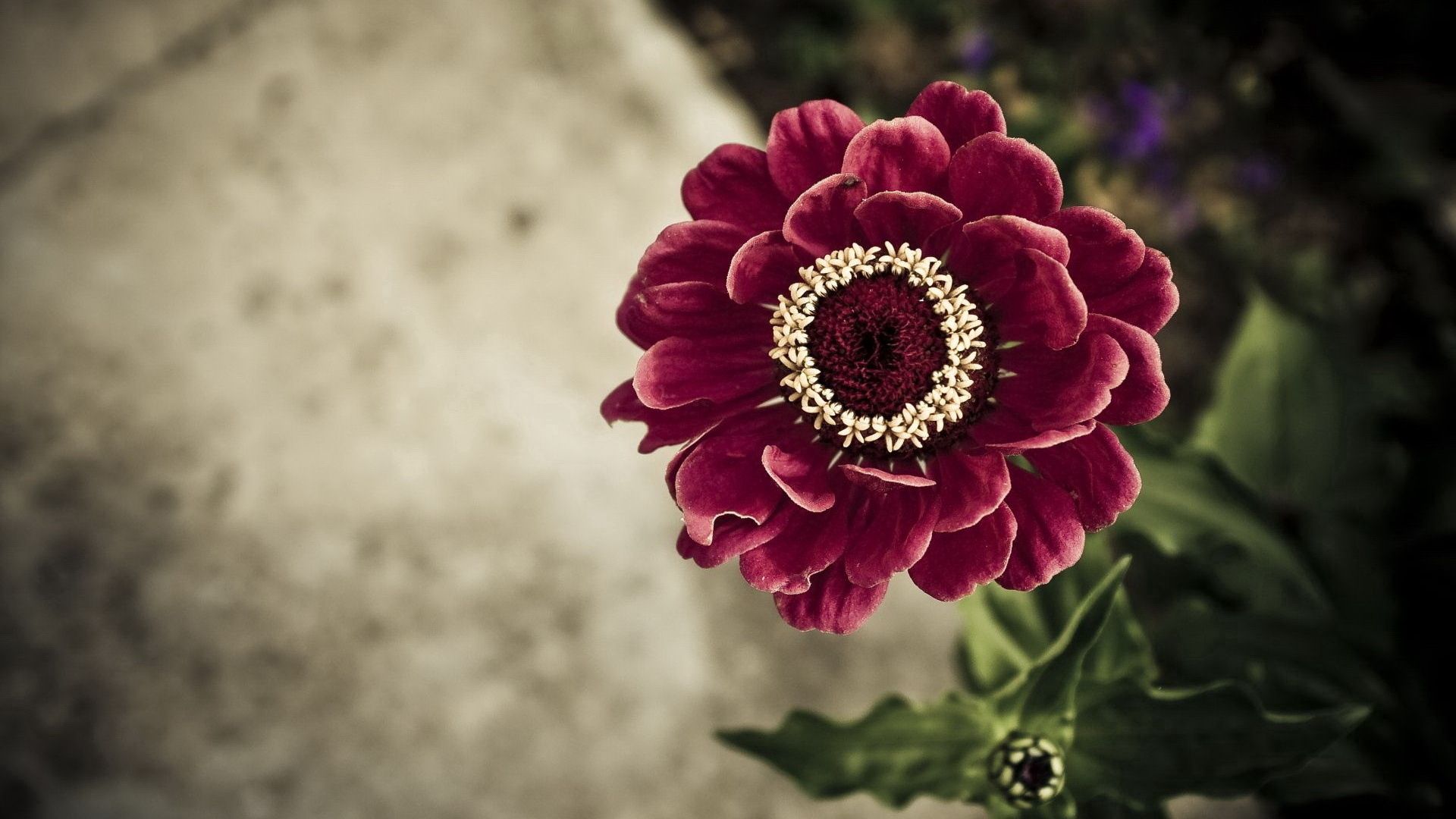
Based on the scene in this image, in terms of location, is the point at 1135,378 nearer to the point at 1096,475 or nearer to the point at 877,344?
the point at 1096,475

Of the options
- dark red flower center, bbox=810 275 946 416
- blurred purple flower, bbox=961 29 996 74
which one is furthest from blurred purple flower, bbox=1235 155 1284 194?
dark red flower center, bbox=810 275 946 416

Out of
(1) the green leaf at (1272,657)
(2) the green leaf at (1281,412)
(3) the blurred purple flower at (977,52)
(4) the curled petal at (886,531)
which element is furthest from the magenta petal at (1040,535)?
(3) the blurred purple flower at (977,52)

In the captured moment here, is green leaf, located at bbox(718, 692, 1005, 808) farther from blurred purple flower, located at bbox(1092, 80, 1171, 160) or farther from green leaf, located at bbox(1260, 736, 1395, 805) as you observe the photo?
blurred purple flower, located at bbox(1092, 80, 1171, 160)

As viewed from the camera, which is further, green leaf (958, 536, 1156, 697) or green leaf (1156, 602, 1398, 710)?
green leaf (1156, 602, 1398, 710)

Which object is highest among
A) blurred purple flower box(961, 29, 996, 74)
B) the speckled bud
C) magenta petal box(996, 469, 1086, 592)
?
blurred purple flower box(961, 29, 996, 74)

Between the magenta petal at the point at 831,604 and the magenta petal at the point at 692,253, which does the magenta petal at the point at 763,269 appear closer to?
the magenta petal at the point at 692,253

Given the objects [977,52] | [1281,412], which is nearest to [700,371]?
[1281,412]

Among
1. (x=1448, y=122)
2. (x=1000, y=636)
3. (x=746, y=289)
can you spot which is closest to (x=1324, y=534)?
(x=1000, y=636)

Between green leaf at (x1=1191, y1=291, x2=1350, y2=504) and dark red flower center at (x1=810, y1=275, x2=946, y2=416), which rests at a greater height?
dark red flower center at (x1=810, y1=275, x2=946, y2=416)
